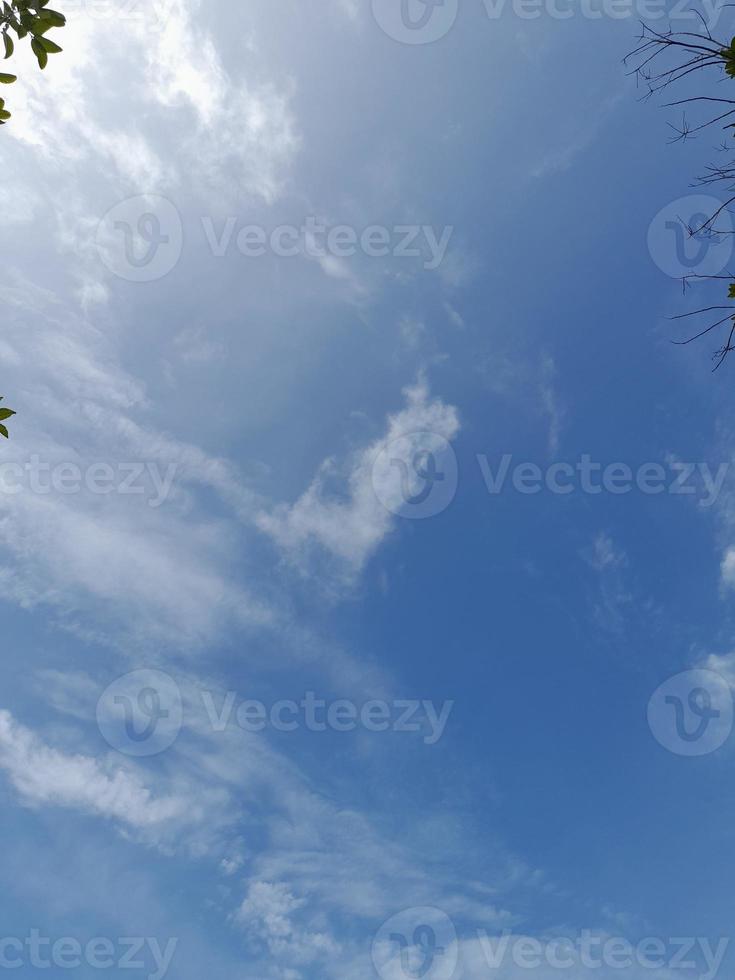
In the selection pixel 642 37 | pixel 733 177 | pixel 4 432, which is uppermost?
pixel 642 37

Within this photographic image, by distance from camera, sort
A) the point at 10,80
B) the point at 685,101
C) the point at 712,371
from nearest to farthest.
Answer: the point at 685,101 < the point at 10,80 < the point at 712,371

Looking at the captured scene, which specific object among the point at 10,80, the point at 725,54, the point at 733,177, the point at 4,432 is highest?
the point at 733,177

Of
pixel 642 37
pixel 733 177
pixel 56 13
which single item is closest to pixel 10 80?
pixel 56 13

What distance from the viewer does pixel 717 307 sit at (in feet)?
13.3

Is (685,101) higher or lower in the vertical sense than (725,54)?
higher

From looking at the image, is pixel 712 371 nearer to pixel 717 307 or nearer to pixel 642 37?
pixel 717 307

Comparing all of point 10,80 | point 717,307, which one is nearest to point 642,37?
point 717,307

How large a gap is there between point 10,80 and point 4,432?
8.43 feet

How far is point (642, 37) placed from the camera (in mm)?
3879

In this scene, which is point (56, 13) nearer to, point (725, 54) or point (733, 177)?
point (725, 54)

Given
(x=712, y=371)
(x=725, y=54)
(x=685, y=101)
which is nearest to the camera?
(x=725, y=54)

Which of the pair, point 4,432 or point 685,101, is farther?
point 4,432

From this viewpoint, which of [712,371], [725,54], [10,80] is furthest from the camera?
[712,371]

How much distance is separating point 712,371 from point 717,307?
86cm
